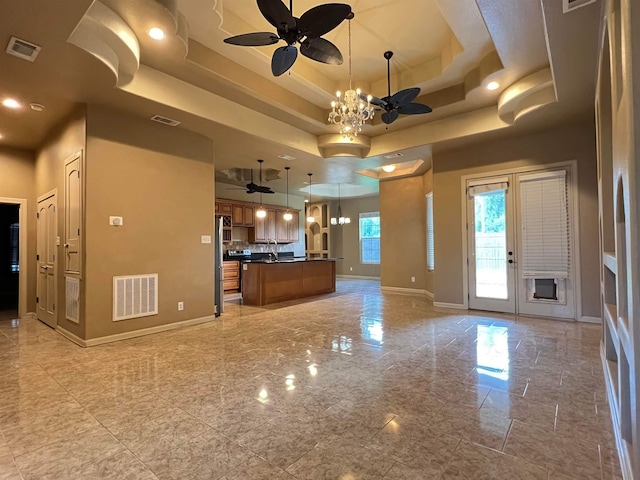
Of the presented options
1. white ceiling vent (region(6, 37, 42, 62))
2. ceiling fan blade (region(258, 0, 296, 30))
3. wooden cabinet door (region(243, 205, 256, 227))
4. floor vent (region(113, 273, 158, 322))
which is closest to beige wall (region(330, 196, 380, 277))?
wooden cabinet door (region(243, 205, 256, 227))

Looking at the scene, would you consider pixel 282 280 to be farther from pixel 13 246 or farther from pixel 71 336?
pixel 13 246

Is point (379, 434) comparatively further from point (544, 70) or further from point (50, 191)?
point (50, 191)

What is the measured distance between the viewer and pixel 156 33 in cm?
318

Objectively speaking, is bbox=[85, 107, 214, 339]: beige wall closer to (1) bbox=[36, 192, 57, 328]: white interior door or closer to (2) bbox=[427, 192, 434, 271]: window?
(1) bbox=[36, 192, 57, 328]: white interior door

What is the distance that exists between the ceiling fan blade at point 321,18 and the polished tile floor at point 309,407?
121 inches

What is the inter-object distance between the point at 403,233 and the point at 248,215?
4.63 metres

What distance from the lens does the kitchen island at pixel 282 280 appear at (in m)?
6.75

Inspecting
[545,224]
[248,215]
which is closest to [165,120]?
[248,215]

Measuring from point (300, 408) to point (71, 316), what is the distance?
3.74 meters

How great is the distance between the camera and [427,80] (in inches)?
186

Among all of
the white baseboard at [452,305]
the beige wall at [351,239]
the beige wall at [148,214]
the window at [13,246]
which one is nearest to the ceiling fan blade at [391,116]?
the beige wall at [148,214]

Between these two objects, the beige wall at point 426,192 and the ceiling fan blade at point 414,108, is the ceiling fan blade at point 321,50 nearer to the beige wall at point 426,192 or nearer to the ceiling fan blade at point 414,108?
the ceiling fan blade at point 414,108

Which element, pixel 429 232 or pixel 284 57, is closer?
pixel 284 57

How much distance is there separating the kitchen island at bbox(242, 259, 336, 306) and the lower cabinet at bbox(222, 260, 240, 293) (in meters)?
1.78
